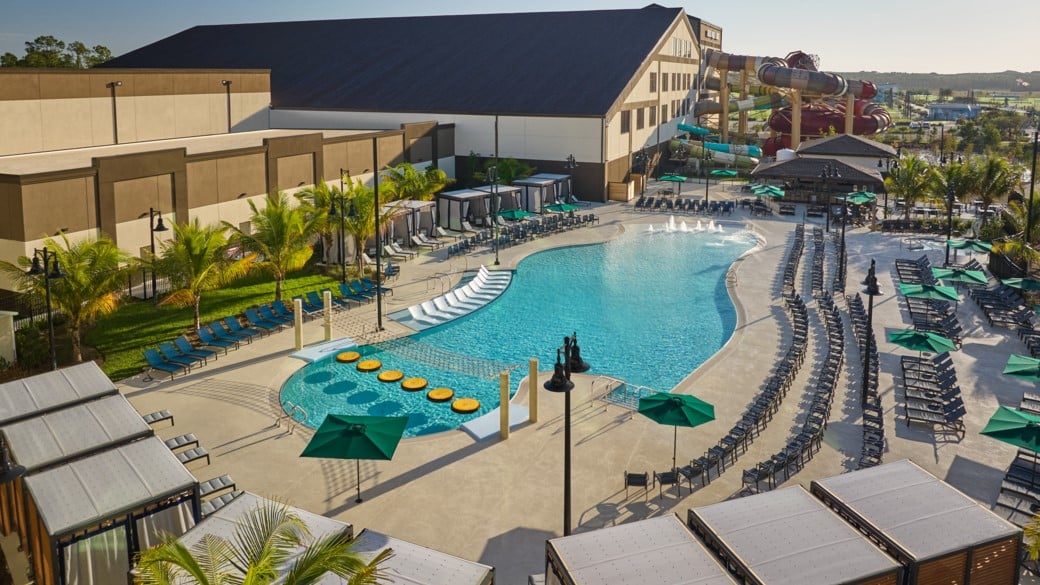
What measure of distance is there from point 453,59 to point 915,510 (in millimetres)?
53035

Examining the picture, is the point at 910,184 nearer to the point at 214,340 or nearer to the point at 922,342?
the point at 922,342

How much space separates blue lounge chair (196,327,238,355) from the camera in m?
23.4

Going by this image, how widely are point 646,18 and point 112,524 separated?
191 feet

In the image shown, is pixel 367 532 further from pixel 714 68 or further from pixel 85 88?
pixel 714 68

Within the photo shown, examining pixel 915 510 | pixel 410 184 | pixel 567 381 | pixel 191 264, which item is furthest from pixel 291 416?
pixel 410 184

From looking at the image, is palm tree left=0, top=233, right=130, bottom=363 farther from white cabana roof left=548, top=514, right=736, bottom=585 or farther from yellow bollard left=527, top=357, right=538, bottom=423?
white cabana roof left=548, top=514, right=736, bottom=585

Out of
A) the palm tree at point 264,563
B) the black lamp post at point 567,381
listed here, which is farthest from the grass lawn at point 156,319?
the palm tree at point 264,563

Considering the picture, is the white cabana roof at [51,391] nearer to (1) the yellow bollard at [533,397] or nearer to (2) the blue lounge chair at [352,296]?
(1) the yellow bollard at [533,397]

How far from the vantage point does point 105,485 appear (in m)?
12.5

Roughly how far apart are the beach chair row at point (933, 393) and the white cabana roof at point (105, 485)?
16.1m

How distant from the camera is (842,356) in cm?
2245

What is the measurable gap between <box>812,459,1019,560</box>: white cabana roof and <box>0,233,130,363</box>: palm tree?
735 inches

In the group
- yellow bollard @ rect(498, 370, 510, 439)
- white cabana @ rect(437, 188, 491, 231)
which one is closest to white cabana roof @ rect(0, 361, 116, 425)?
yellow bollard @ rect(498, 370, 510, 439)

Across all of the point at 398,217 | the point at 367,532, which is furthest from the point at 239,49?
the point at 367,532
